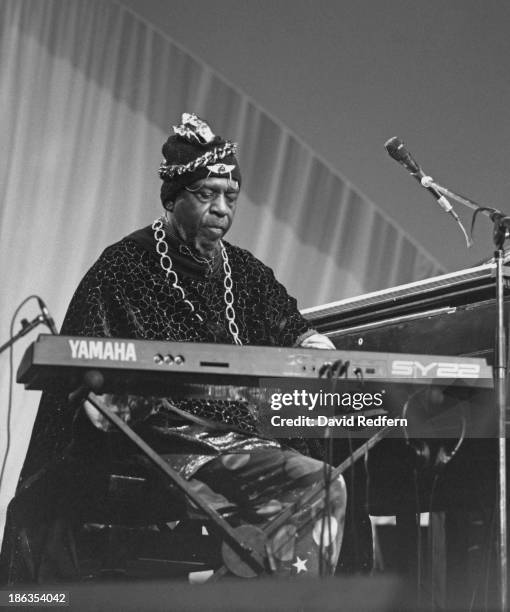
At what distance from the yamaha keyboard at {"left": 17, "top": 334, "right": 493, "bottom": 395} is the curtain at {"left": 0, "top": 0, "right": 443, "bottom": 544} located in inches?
88.8

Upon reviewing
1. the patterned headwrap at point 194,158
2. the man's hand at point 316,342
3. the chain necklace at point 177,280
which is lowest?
the man's hand at point 316,342

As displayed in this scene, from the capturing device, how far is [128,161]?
4875mm

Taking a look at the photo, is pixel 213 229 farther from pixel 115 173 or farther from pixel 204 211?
pixel 115 173

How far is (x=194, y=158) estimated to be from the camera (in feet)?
9.44

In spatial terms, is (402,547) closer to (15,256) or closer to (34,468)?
(34,468)

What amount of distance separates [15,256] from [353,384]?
2498mm

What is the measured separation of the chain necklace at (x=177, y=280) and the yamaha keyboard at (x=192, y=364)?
0.53 m

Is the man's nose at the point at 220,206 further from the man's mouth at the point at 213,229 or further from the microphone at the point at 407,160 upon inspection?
the microphone at the point at 407,160

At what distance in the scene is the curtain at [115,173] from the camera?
4.59 m

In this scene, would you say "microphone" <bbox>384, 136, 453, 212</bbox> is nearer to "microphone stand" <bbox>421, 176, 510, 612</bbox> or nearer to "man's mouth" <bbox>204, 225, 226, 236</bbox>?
"microphone stand" <bbox>421, 176, 510, 612</bbox>

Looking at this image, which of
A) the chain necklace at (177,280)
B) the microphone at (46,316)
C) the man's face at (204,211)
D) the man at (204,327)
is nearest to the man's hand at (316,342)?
the man at (204,327)

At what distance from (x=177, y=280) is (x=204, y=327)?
0.15 metres

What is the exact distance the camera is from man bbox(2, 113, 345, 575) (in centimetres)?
257

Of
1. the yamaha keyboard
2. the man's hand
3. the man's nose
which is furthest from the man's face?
the yamaha keyboard
